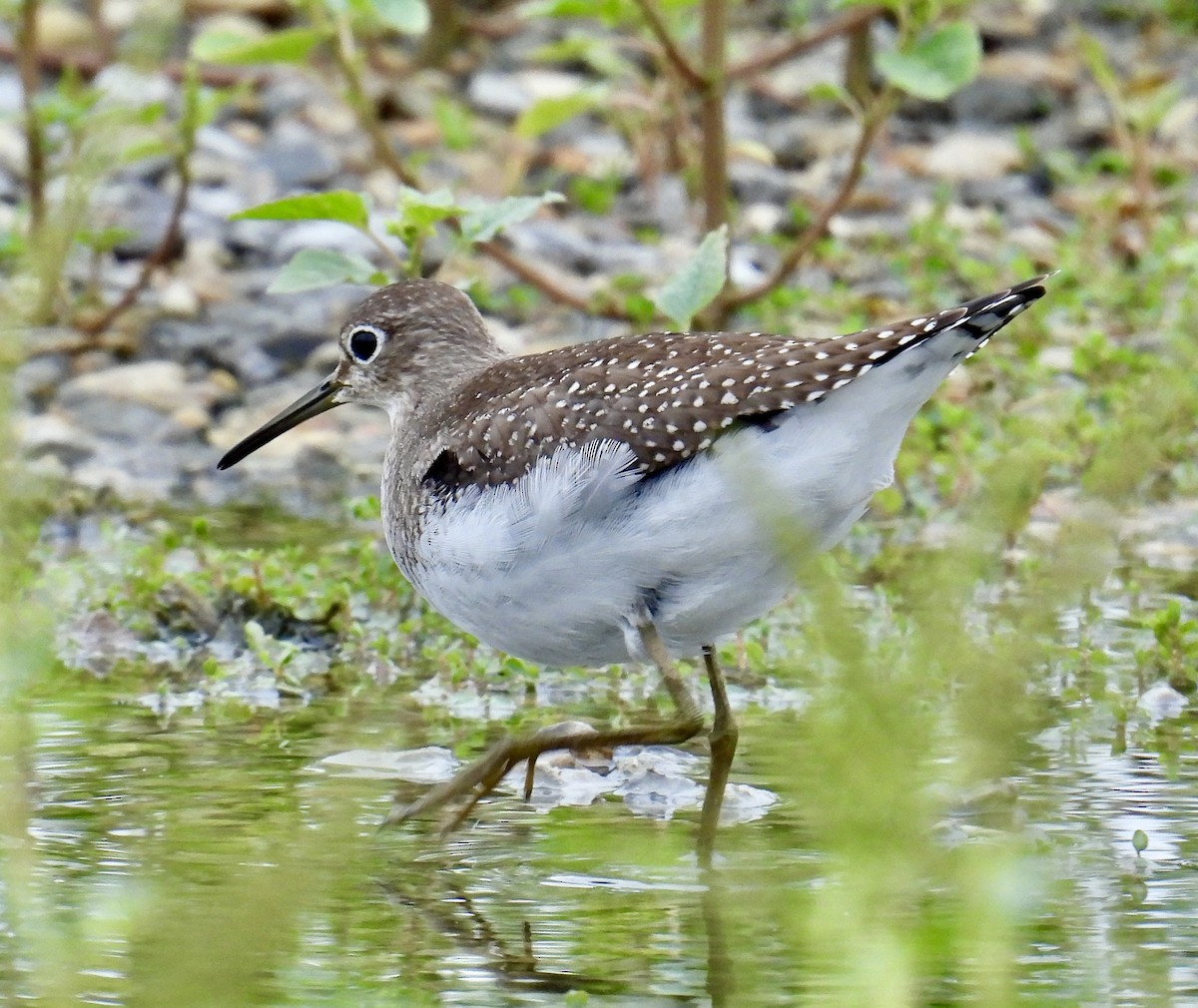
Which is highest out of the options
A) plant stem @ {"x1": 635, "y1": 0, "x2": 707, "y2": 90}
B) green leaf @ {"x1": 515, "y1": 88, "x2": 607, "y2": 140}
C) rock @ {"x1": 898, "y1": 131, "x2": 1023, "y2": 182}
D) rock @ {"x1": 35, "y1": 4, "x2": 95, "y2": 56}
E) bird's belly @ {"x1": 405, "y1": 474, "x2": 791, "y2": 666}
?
rock @ {"x1": 35, "y1": 4, "x2": 95, "y2": 56}

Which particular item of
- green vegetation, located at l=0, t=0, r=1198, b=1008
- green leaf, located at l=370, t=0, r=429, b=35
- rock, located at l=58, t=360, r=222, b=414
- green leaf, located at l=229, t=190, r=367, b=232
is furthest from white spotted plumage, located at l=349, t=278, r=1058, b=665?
rock, located at l=58, t=360, r=222, b=414

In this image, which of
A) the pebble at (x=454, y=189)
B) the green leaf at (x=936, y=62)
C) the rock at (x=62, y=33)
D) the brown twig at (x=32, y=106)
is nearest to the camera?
the green leaf at (x=936, y=62)

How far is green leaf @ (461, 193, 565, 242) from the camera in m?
5.92

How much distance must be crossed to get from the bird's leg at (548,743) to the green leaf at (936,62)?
2.78 meters

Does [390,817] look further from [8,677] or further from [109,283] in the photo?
[109,283]

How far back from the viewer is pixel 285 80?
12625 millimetres

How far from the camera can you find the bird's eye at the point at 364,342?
585cm

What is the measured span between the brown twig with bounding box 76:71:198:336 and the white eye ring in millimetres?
2450

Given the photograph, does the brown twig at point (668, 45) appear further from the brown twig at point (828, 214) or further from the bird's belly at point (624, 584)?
the bird's belly at point (624, 584)

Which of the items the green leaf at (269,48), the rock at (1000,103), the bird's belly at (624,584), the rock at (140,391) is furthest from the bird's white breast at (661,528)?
the rock at (1000,103)

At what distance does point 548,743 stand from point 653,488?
581 millimetres

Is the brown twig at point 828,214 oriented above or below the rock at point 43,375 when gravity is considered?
→ above

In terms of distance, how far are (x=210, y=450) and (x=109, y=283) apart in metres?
1.61

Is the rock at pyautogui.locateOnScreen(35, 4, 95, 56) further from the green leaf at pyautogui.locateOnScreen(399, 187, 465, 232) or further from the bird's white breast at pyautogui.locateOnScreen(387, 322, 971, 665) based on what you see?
the bird's white breast at pyautogui.locateOnScreen(387, 322, 971, 665)
